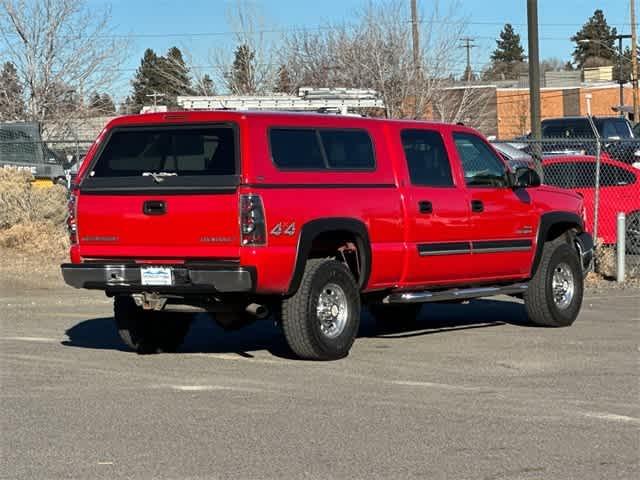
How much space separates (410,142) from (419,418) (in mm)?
4008

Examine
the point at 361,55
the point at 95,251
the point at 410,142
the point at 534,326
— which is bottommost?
the point at 534,326

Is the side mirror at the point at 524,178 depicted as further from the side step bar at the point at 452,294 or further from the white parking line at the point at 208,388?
the white parking line at the point at 208,388

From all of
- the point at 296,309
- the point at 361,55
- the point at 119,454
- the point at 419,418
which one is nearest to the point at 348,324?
the point at 296,309

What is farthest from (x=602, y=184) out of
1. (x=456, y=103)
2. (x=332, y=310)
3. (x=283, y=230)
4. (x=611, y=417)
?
(x=456, y=103)

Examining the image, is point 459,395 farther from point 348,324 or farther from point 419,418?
point 348,324

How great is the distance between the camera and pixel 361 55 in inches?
1438

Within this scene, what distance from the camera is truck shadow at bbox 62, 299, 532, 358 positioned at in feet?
38.8

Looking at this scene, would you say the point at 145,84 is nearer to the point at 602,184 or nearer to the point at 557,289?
the point at 602,184

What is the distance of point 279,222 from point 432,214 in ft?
6.47

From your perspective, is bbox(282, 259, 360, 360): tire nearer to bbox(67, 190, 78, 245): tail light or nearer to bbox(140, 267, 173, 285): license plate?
bbox(140, 267, 173, 285): license plate

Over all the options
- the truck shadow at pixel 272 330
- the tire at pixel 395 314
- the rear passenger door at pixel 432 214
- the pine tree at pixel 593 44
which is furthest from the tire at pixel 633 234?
the pine tree at pixel 593 44

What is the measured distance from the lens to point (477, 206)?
12.1 m

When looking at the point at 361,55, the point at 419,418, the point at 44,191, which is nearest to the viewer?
the point at 419,418

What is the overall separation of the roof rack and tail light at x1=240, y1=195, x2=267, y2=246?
4.24 metres
